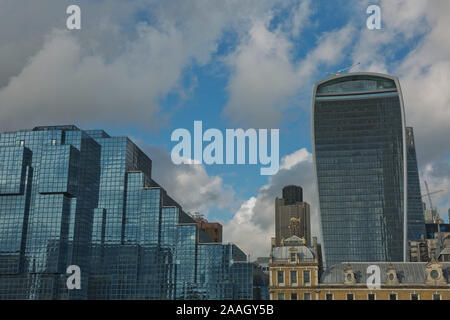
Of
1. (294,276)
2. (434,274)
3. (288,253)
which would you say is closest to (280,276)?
(294,276)

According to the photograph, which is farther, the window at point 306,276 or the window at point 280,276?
the window at point 280,276

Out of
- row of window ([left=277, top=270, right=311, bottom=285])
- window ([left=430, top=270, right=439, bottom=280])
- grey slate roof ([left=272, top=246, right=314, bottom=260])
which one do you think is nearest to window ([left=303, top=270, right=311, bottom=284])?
row of window ([left=277, top=270, right=311, bottom=285])

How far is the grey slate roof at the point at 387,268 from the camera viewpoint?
12526 cm

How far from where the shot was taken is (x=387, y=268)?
127 meters

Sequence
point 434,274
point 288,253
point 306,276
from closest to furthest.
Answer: point 434,274 → point 306,276 → point 288,253

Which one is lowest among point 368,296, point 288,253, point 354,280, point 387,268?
point 368,296

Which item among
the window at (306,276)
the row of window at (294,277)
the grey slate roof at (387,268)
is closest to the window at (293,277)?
the row of window at (294,277)

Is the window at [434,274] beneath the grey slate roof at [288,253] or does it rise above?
beneath

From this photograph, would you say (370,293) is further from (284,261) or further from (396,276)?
(284,261)

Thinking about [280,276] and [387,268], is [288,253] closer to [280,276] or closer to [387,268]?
[280,276]

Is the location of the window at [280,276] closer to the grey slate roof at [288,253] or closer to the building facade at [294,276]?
the building facade at [294,276]
